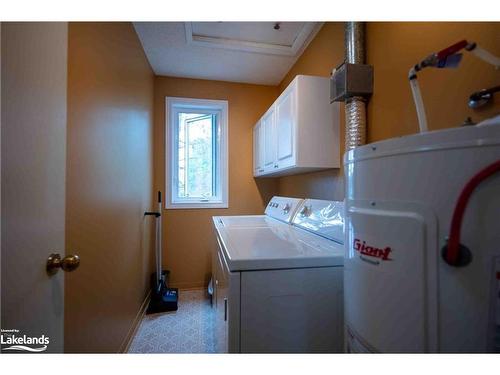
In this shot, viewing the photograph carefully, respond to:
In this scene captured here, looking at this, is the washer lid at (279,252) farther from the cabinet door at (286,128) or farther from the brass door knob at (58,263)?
the cabinet door at (286,128)

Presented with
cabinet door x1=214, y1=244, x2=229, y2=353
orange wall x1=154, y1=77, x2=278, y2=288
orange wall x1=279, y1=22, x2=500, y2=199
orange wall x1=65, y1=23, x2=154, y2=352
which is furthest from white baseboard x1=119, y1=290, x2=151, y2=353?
orange wall x1=279, y1=22, x2=500, y2=199

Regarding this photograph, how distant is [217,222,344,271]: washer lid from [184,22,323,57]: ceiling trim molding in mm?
1766

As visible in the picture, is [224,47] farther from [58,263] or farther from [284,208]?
[58,263]

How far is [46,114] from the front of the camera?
2.26 feet

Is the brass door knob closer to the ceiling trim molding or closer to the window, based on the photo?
the ceiling trim molding

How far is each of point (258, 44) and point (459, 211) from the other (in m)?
2.19

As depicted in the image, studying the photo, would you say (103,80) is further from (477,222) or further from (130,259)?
(477,222)

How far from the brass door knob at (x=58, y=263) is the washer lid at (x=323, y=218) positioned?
1137mm

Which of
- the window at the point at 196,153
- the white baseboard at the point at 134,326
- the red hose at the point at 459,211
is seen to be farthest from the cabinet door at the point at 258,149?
the red hose at the point at 459,211

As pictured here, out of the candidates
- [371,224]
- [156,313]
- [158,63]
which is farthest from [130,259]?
[158,63]

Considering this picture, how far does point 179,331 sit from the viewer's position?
1913 millimetres

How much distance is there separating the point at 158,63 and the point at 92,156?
5.67 feet

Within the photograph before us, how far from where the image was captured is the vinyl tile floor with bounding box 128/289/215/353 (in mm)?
1698

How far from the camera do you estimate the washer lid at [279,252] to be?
893 millimetres
